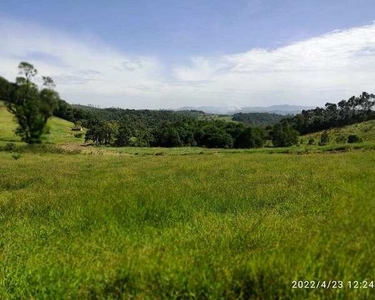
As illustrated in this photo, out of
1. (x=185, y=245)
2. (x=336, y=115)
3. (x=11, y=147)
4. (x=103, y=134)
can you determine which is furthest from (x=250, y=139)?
(x=185, y=245)

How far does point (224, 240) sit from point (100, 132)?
87.9m

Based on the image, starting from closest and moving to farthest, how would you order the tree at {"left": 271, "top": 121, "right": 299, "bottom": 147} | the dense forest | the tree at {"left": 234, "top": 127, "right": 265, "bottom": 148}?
the dense forest → the tree at {"left": 271, "top": 121, "right": 299, "bottom": 147} → the tree at {"left": 234, "top": 127, "right": 265, "bottom": 148}

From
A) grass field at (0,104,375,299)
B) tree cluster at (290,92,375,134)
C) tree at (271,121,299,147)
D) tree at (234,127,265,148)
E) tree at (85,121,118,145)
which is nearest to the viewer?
grass field at (0,104,375,299)

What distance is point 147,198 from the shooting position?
8.70 m

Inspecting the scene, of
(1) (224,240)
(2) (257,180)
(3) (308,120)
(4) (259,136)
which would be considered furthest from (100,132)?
(3) (308,120)

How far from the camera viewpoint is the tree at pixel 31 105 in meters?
11.2

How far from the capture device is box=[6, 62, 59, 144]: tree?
11180 millimetres

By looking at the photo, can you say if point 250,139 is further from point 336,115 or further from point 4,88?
point 4,88

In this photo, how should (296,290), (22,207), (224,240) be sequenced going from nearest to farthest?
(296,290), (224,240), (22,207)

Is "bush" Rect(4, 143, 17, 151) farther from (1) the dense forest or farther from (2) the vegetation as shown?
(2) the vegetation

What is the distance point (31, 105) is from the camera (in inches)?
447

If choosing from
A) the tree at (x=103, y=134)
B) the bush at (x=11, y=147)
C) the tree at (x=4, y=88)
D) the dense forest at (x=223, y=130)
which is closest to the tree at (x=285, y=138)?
the dense forest at (x=223, y=130)

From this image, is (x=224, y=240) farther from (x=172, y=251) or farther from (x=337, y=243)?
(x=337, y=243)

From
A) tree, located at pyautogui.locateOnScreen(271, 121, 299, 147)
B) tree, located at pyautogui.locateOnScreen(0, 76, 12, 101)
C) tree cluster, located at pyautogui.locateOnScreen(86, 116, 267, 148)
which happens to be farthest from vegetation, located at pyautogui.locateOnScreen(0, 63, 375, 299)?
tree, located at pyautogui.locateOnScreen(271, 121, 299, 147)
